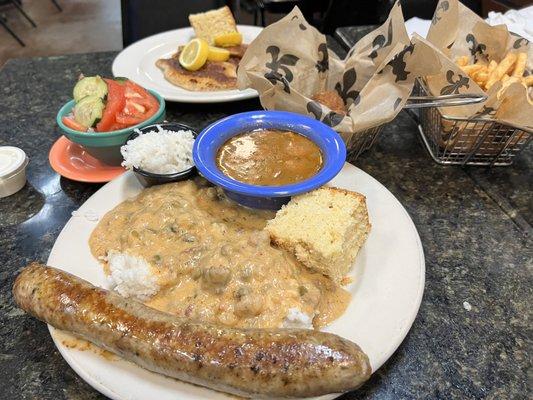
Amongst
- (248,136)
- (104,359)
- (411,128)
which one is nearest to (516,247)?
(411,128)

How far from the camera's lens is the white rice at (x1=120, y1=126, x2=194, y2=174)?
1862mm

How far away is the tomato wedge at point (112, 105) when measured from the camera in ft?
6.68

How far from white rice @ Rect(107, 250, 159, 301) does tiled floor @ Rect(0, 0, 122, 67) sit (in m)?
5.98

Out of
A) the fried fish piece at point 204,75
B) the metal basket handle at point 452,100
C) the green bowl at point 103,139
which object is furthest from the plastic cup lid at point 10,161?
the metal basket handle at point 452,100

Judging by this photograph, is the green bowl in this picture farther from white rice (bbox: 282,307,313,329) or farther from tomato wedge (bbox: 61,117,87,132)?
white rice (bbox: 282,307,313,329)

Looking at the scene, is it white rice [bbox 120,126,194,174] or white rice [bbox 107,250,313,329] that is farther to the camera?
white rice [bbox 120,126,194,174]

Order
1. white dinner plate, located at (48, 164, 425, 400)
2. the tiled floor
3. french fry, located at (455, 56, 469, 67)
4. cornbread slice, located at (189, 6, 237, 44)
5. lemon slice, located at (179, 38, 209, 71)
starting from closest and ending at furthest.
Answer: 1. white dinner plate, located at (48, 164, 425, 400)
2. french fry, located at (455, 56, 469, 67)
3. lemon slice, located at (179, 38, 209, 71)
4. cornbread slice, located at (189, 6, 237, 44)
5. the tiled floor

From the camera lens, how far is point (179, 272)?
152 centimetres

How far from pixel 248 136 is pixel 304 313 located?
0.89 m

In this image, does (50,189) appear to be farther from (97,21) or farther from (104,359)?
(97,21)

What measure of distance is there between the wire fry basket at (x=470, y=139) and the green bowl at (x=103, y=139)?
1.37m

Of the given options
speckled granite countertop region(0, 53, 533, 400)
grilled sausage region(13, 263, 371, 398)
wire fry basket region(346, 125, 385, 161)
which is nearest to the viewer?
grilled sausage region(13, 263, 371, 398)

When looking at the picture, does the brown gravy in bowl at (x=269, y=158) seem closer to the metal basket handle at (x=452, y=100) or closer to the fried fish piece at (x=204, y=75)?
the metal basket handle at (x=452, y=100)

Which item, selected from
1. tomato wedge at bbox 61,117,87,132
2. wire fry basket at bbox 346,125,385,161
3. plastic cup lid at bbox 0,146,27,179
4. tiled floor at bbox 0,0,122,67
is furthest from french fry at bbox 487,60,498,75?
tiled floor at bbox 0,0,122,67
